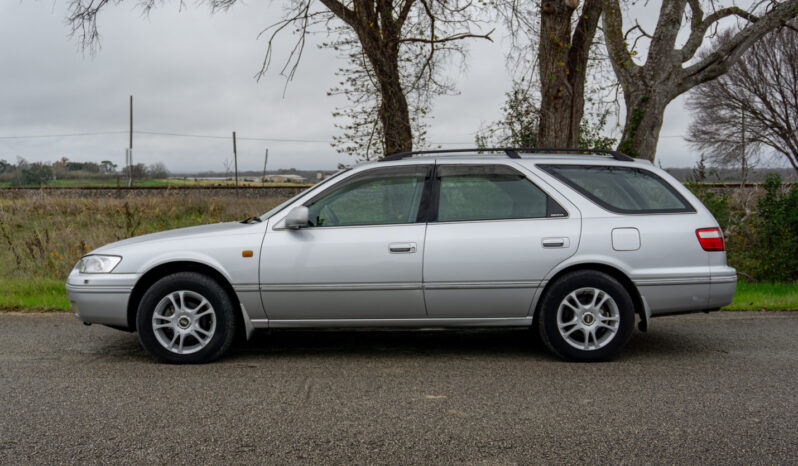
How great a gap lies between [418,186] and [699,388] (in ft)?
8.59

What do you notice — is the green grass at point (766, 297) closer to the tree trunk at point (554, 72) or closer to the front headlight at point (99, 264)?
the tree trunk at point (554, 72)

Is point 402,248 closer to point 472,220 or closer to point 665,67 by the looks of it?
point 472,220

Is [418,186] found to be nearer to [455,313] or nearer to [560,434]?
[455,313]

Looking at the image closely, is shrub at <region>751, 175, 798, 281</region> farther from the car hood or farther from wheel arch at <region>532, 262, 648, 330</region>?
the car hood

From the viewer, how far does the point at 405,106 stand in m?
13.8

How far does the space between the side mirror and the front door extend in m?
0.16

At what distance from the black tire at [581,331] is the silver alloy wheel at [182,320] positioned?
106 inches

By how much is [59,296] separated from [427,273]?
573cm

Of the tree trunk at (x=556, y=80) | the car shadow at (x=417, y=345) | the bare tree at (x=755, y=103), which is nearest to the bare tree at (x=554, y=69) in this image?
the tree trunk at (x=556, y=80)

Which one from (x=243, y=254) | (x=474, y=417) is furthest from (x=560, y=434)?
(x=243, y=254)

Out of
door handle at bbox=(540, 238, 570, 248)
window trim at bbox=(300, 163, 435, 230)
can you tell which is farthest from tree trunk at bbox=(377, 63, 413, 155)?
door handle at bbox=(540, 238, 570, 248)

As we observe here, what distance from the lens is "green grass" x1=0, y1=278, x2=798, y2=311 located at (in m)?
8.05

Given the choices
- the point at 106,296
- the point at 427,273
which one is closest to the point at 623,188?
the point at 427,273

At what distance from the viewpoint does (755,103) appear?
40438 mm
